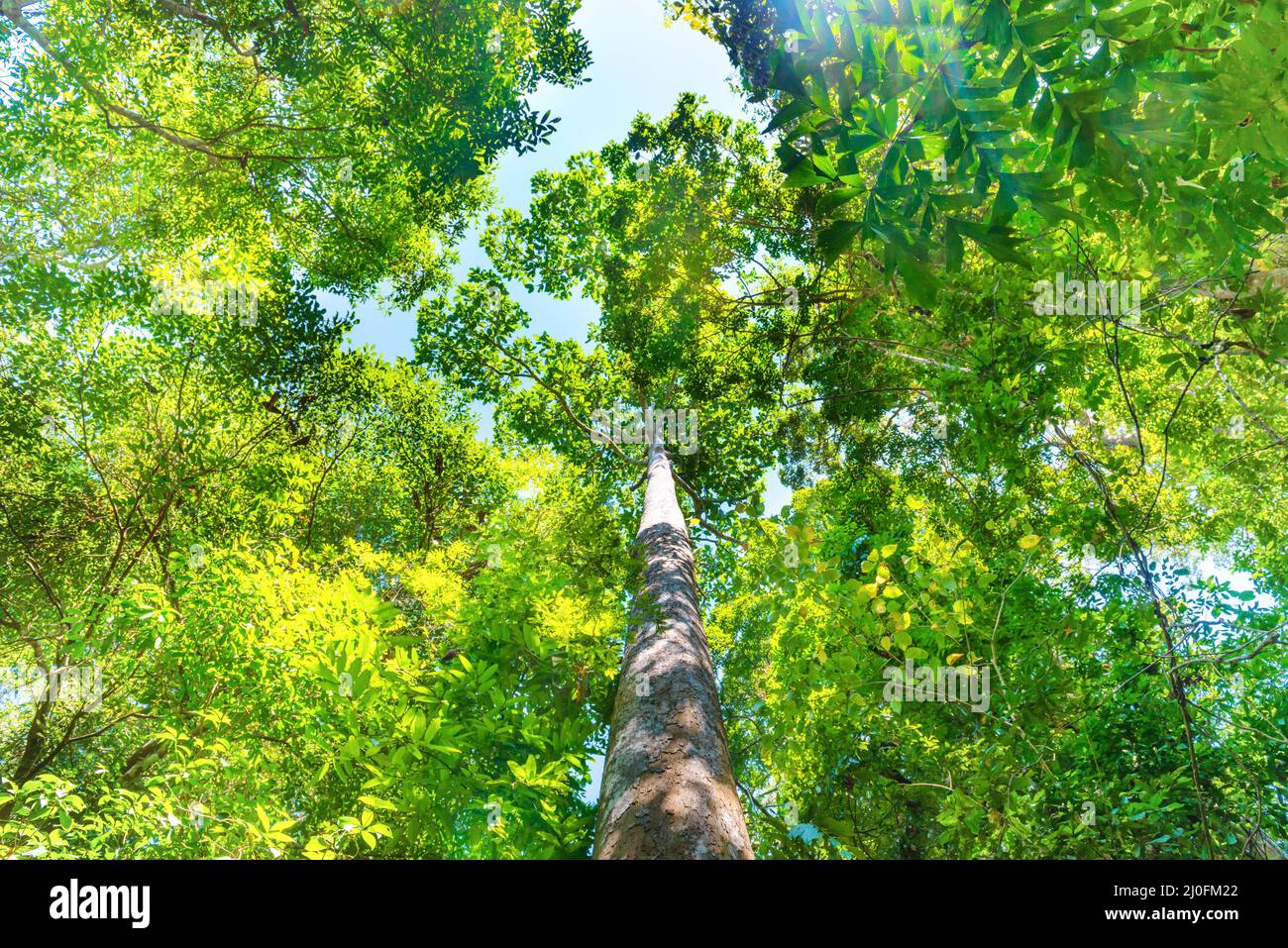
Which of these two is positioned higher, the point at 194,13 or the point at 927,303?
the point at 194,13

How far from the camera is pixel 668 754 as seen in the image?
2.90 meters

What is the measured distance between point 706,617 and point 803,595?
5756mm

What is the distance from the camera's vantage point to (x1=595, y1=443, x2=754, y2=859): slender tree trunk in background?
2.33 meters

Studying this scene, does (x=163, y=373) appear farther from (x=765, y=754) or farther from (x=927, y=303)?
(x=927, y=303)

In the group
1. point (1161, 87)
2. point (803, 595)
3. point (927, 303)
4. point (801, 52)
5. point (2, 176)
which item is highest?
→ point (2, 176)

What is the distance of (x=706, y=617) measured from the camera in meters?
11.0

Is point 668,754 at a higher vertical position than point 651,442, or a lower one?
lower

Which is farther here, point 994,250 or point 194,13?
point 194,13

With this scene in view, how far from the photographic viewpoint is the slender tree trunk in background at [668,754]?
233cm

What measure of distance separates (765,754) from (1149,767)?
10.5ft

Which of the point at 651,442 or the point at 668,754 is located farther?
the point at 651,442
